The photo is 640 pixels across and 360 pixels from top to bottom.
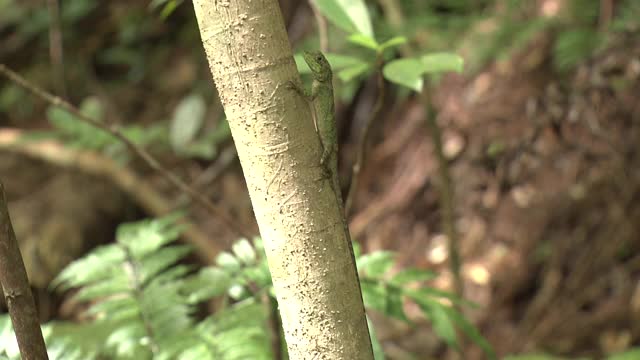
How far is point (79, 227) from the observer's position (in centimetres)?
588

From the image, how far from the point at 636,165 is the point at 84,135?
3.35 metres

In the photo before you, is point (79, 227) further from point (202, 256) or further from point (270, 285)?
point (270, 285)

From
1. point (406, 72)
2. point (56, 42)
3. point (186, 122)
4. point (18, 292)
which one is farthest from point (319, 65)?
point (56, 42)

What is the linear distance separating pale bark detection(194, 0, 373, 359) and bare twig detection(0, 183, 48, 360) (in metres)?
0.46

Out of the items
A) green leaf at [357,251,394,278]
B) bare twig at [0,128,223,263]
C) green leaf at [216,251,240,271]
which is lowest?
green leaf at [357,251,394,278]

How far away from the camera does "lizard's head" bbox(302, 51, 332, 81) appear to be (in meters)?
2.15

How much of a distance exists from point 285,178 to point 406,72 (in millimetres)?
795

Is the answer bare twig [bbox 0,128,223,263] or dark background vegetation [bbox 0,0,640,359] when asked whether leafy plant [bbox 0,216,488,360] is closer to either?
dark background vegetation [bbox 0,0,640,359]

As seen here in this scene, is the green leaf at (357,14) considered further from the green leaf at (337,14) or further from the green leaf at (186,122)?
the green leaf at (186,122)

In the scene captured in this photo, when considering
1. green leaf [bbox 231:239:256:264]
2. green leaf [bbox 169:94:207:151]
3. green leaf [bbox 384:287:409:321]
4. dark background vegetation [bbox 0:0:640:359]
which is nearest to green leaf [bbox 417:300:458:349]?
green leaf [bbox 384:287:409:321]

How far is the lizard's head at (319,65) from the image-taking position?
2154 millimetres

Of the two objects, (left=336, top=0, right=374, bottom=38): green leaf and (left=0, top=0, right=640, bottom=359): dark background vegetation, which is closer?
(left=336, top=0, right=374, bottom=38): green leaf

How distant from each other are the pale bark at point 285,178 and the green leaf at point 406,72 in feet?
2.14

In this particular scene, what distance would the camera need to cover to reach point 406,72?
6.66 feet
